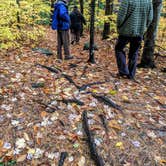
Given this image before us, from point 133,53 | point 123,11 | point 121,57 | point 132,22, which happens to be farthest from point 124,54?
point 123,11

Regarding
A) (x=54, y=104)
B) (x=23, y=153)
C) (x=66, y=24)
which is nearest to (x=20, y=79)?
(x=54, y=104)

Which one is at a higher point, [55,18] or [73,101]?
[55,18]

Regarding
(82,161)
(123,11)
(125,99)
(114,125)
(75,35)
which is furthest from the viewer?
(75,35)

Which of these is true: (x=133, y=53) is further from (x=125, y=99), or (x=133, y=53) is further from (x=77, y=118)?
(x=77, y=118)

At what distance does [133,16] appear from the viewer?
5.42 meters

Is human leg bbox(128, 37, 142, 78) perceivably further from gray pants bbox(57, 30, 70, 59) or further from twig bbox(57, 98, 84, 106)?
gray pants bbox(57, 30, 70, 59)

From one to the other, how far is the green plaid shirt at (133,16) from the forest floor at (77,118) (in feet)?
4.02

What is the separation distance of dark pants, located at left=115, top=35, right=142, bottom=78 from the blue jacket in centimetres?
260

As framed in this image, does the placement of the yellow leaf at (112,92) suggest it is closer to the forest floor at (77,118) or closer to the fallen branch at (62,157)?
the forest floor at (77,118)

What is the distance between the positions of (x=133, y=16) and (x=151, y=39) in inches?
71.5

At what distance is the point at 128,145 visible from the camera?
3.58 m

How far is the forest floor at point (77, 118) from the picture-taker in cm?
340

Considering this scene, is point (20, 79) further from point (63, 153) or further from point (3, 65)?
point (63, 153)

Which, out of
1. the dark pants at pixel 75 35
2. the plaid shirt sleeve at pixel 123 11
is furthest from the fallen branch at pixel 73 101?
the dark pants at pixel 75 35
